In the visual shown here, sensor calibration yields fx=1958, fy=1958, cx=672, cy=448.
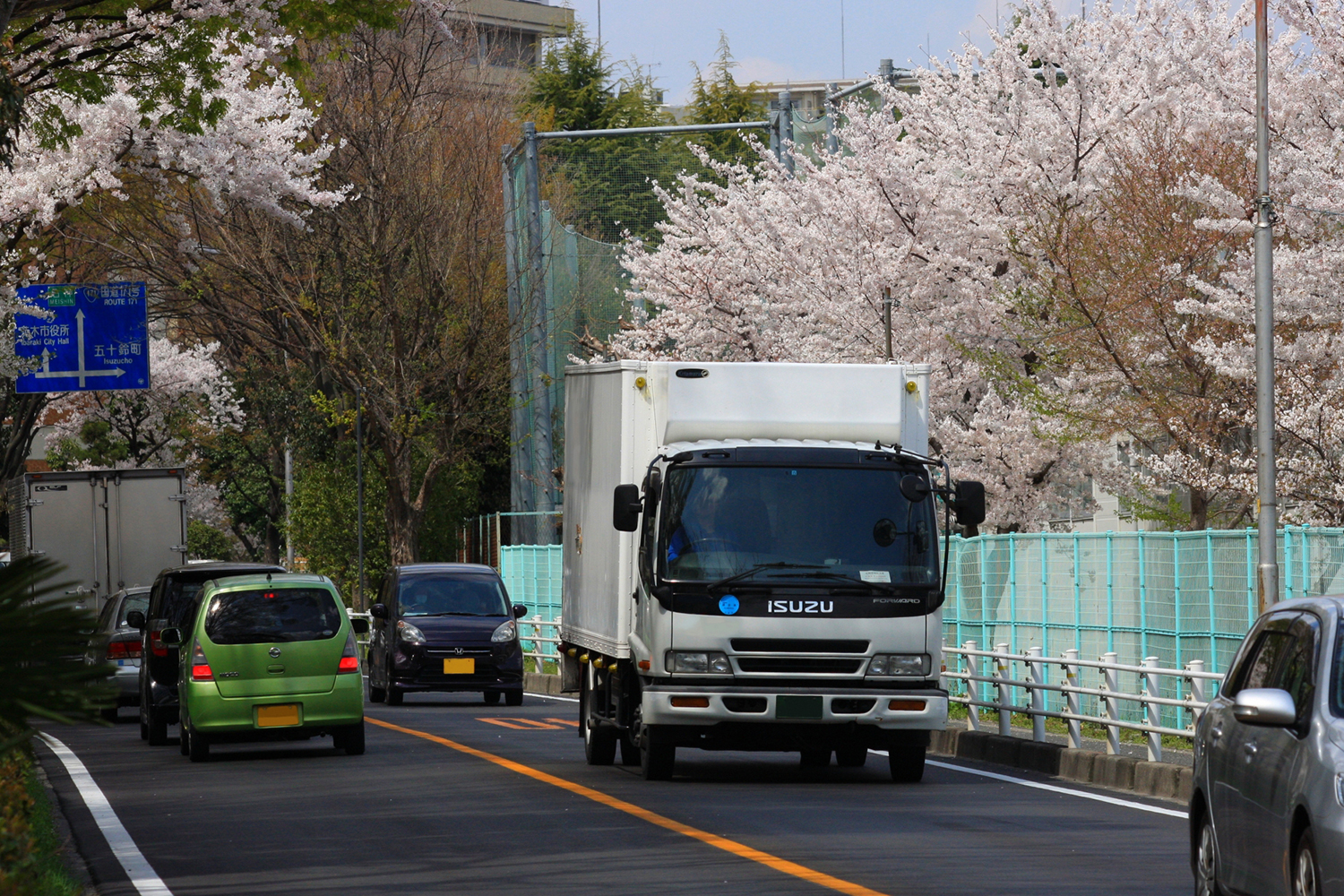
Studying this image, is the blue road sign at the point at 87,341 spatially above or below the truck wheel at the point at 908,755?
above

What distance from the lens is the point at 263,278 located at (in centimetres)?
4250

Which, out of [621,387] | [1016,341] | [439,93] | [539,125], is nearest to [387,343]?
[439,93]

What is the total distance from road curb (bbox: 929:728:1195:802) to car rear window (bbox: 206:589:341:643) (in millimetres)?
5960

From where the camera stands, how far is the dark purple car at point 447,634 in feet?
87.9

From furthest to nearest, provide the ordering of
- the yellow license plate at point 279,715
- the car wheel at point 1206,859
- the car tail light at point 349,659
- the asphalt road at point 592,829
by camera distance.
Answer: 1. the car tail light at point 349,659
2. the yellow license plate at point 279,715
3. the asphalt road at point 592,829
4. the car wheel at point 1206,859

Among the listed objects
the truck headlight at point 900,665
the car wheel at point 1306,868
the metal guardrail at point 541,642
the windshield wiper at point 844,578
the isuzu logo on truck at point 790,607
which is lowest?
the metal guardrail at point 541,642

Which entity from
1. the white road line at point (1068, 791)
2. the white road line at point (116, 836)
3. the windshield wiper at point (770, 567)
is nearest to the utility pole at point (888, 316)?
the white road line at point (1068, 791)

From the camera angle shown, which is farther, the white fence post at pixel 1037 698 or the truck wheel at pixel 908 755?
the white fence post at pixel 1037 698

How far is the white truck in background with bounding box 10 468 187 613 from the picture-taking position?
29594mm

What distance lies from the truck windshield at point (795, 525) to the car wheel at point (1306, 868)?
7788 mm

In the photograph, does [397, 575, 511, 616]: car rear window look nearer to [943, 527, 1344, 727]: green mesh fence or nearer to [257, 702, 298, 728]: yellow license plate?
[943, 527, 1344, 727]: green mesh fence

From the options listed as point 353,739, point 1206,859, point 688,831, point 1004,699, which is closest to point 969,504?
point 1004,699

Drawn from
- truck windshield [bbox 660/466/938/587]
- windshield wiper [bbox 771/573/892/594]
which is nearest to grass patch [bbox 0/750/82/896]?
truck windshield [bbox 660/466/938/587]

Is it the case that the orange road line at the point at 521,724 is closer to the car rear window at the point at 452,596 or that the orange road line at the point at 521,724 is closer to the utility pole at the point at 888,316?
the car rear window at the point at 452,596
